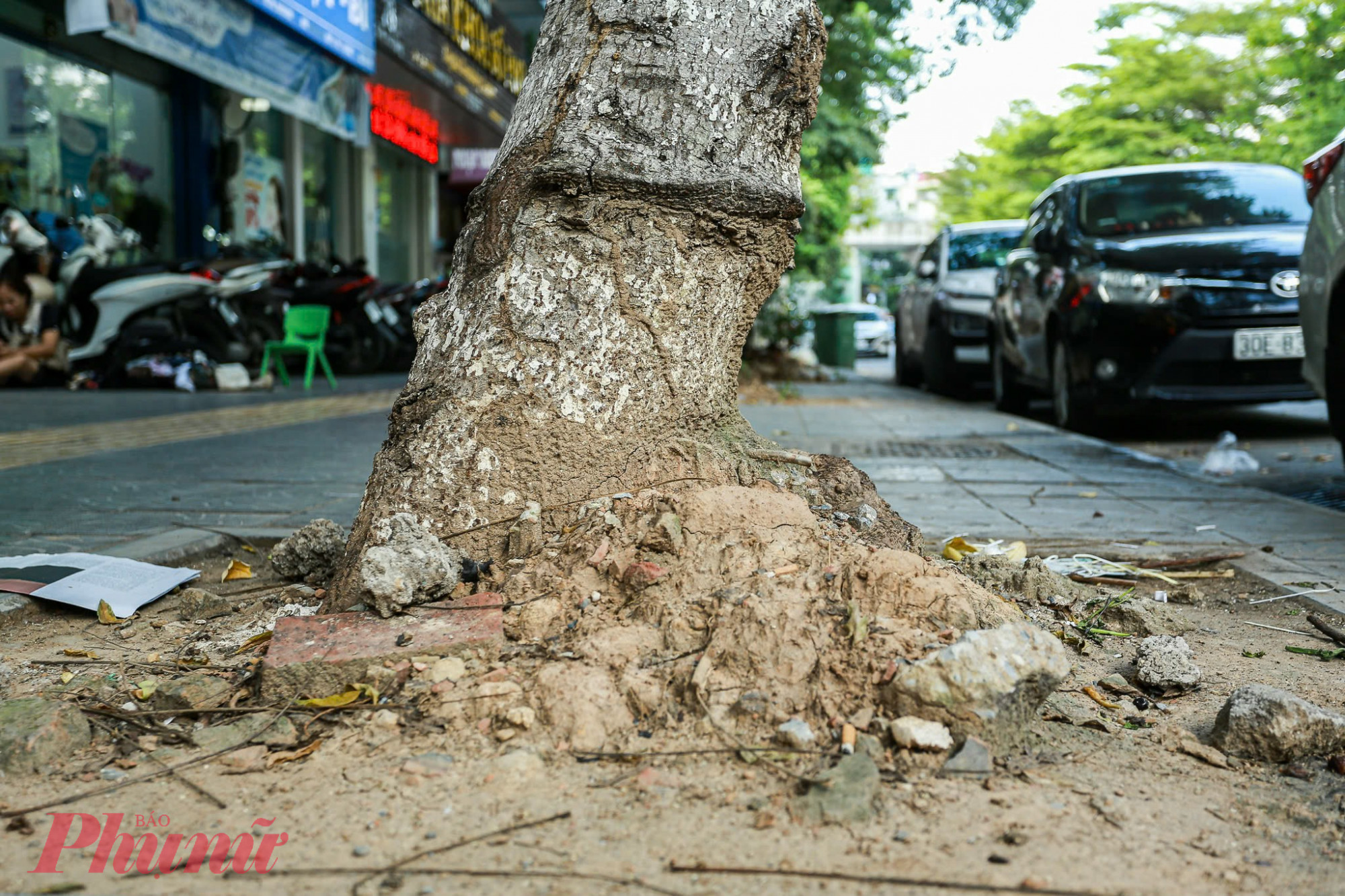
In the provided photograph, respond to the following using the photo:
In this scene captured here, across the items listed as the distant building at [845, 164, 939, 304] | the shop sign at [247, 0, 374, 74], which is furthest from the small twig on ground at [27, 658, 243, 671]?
the distant building at [845, 164, 939, 304]

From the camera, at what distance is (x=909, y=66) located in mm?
14914

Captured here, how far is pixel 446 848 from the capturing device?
1578mm

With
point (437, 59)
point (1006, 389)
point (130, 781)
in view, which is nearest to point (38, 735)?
point (130, 781)

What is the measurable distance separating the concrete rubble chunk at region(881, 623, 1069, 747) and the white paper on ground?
1985mm

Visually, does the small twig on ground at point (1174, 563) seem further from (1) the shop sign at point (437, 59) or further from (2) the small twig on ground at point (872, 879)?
(1) the shop sign at point (437, 59)

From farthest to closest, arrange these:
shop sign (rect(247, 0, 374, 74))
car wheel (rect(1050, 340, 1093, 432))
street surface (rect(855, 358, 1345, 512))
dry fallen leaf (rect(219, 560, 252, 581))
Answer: shop sign (rect(247, 0, 374, 74)), car wheel (rect(1050, 340, 1093, 432)), street surface (rect(855, 358, 1345, 512)), dry fallen leaf (rect(219, 560, 252, 581))

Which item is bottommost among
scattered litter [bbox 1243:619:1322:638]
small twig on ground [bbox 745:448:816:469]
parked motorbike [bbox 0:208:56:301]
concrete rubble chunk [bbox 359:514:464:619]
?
scattered litter [bbox 1243:619:1322:638]

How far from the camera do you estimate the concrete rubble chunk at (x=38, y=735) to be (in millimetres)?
1888

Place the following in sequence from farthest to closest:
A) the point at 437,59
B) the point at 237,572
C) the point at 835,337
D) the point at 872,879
A: the point at 835,337 < the point at 437,59 < the point at 237,572 < the point at 872,879

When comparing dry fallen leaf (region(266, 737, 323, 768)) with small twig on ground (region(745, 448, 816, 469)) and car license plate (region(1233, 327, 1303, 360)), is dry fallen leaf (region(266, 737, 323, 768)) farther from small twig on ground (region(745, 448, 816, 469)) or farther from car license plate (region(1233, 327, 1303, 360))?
car license plate (region(1233, 327, 1303, 360))

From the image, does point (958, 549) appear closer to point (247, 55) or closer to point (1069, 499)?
point (1069, 499)

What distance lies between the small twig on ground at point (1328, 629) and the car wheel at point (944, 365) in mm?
9225

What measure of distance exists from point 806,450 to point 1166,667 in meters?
2.80

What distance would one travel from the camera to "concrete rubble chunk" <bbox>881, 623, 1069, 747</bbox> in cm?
Answer: 188
